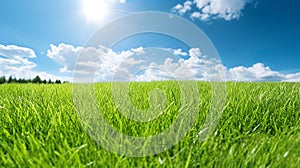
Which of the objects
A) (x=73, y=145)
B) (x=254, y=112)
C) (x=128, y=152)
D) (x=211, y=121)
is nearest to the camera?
(x=128, y=152)

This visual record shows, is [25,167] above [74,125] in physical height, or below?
below

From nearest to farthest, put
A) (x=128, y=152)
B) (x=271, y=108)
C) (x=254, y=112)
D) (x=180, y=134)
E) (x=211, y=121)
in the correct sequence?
(x=128, y=152), (x=180, y=134), (x=211, y=121), (x=254, y=112), (x=271, y=108)

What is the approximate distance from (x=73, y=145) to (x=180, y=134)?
31.2 inches

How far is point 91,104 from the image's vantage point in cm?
330

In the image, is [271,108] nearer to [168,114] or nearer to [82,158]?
[168,114]

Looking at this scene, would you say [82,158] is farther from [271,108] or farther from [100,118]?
[271,108]

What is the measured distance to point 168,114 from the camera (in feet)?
8.85

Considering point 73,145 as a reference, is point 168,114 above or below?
above

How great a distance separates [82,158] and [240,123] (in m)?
1.43

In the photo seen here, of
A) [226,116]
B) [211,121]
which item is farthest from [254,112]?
[211,121]

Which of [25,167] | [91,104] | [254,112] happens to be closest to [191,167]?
[25,167]

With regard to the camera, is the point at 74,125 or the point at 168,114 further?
the point at 168,114

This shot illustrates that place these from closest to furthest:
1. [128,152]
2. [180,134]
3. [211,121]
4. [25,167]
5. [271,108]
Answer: [25,167], [128,152], [180,134], [211,121], [271,108]

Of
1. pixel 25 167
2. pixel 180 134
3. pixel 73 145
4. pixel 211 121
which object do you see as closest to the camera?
pixel 25 167
